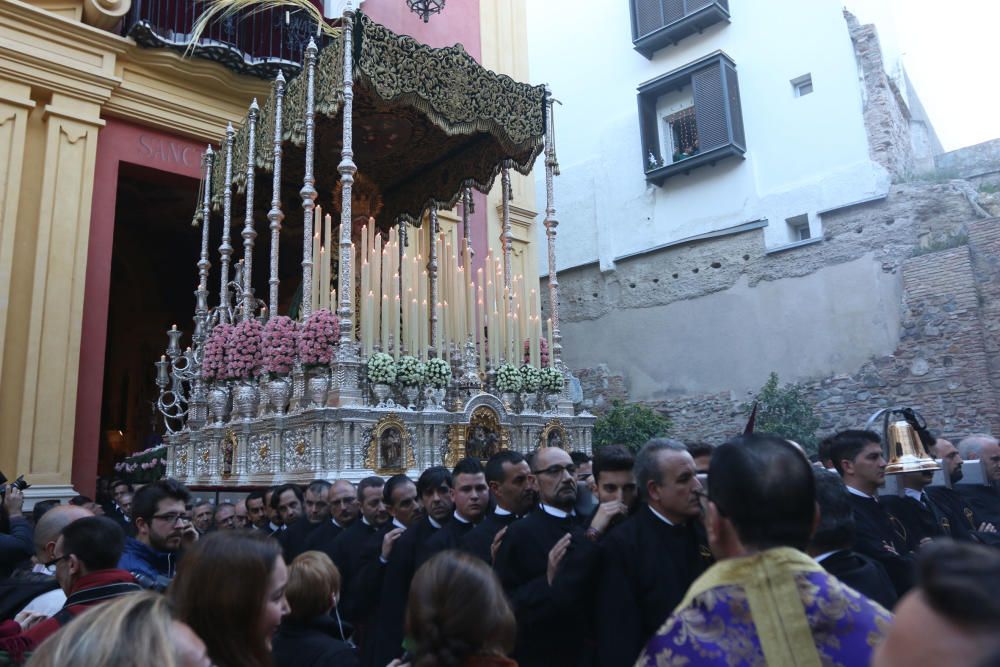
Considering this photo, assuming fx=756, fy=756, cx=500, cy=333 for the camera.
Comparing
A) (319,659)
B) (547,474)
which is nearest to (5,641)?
(319,659)

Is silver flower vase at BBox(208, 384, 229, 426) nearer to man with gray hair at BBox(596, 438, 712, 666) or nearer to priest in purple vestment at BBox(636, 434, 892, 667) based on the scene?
man with gray hair at BBox(596, 438, 712, 666)

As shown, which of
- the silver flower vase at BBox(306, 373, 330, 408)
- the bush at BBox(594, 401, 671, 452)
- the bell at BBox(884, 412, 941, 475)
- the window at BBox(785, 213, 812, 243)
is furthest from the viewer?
the window at BBox(785, 213, 812, 243)

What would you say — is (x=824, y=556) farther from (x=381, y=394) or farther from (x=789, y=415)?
(x=789, y=415)

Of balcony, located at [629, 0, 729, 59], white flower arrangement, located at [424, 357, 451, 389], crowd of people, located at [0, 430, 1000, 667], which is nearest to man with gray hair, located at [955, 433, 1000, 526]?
crowd of people, located at [0, 430, 1000, 667]

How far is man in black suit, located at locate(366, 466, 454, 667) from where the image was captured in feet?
11.7

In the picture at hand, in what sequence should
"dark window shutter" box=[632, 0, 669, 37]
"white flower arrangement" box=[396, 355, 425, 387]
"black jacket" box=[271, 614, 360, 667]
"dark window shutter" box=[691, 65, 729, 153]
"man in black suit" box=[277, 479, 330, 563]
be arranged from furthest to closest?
"dark window shutter" box=[632, 0, 669, 37], "dark window shutter" box=[691, 65, 729, 153], "white flower arrangement" box=[396, 355, 425, 387], "man in black suit" box=[277, 479, 330, 563], "black jacket" box=[271, 614, 360, 667]

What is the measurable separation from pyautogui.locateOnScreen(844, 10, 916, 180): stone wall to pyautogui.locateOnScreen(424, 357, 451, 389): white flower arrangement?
10547 millimetres

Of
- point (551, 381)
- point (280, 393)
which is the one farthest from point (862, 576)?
point (551, 381)

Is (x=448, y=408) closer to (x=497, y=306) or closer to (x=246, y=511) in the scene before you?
(x=497, y=306)

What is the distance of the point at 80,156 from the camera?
32.6 ft

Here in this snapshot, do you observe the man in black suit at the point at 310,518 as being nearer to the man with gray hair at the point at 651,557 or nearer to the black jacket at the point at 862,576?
the man with gray hair at the point at 651,557

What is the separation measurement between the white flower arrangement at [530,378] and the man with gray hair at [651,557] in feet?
20.2

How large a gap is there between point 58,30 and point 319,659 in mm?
10500

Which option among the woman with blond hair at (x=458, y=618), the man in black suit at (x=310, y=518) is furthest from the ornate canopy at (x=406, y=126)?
the woman with blond hair at (x=458, y=618)
